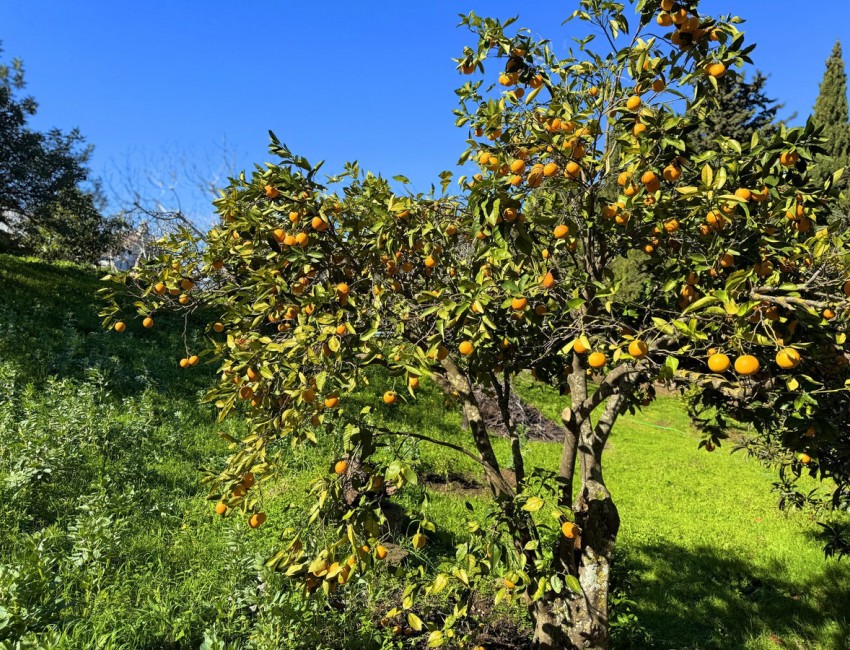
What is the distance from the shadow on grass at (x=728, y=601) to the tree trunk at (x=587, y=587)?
130 cm

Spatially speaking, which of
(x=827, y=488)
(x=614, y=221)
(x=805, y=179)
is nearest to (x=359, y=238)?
(x=614, y=221)

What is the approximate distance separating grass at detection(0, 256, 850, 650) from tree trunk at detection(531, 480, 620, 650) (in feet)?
3.06

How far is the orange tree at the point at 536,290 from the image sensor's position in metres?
1.90

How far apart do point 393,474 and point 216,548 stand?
2.79m

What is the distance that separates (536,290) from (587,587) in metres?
1.67

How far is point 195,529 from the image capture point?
13.6ft

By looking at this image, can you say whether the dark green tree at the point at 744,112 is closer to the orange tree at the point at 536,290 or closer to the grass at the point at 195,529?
the grass at the point at 195,529

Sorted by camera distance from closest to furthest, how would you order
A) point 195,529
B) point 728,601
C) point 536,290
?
1. point 536,290
2. point 195,529
3. point 728,601

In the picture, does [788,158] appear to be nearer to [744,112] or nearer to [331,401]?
[331,401]

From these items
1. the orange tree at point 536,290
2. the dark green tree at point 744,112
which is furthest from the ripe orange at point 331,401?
the dark green tree at point 744,112

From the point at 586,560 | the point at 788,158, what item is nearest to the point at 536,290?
the point at 788,158

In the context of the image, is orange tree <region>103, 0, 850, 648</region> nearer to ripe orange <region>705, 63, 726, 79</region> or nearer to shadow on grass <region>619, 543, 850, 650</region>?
ripe orange <region>705, 63, 726, 79</region>

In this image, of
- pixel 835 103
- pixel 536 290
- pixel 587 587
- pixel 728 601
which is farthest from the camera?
pixel 835 103

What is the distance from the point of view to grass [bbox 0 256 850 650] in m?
2.77
